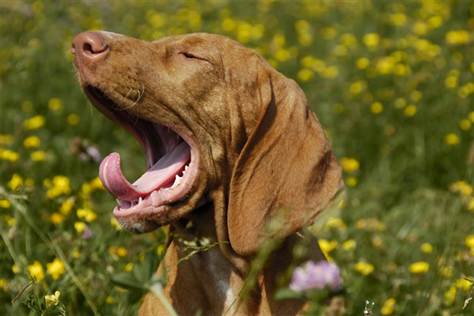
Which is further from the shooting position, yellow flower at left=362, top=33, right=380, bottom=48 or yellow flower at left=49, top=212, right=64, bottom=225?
yellow flower at left=362, top=33, right=380, bottom=48

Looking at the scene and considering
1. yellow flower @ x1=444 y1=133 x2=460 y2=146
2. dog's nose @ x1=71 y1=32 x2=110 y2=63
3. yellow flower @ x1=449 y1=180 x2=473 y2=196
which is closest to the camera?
dog's nose @ x1=71 y1=32 x2=110 y2=63

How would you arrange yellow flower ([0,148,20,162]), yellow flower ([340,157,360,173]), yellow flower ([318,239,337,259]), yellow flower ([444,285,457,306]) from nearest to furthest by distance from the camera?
1. yellow flower ([444,285,457,306])
2. yellow flower ([318,239,337,259])
3. yellow flower ([0,148,20,162])
4. yellow flower ([340,157,360,173])

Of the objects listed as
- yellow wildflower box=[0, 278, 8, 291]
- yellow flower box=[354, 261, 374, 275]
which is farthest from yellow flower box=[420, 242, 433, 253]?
yellow wildflower box=[0, 278, 8, 291]

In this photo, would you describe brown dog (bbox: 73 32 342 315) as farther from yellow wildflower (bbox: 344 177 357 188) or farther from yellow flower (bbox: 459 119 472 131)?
yellow flower (bbox: 459 119 472 131)

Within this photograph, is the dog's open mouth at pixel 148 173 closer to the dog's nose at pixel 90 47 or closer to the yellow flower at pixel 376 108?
the dog's nose at pixel 90 47

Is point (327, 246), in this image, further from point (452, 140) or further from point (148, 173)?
point (452, 140)

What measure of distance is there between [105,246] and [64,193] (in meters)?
0.48

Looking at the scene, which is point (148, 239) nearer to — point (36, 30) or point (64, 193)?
point (64, 193)

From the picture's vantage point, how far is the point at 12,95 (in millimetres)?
6719

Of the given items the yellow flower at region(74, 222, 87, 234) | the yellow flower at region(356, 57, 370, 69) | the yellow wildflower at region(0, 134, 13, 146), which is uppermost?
the yellow flower at region(74, 222, 87, 234)

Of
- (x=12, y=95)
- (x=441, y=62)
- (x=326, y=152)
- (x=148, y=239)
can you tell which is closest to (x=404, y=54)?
(x=441, y=62)

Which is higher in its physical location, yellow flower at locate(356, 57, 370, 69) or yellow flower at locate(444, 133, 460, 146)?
yellow flower at locate(356, 57, 370, 69)

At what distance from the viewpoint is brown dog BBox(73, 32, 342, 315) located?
11.5 feet

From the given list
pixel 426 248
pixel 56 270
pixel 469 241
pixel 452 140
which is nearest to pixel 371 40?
pixel 452 140
